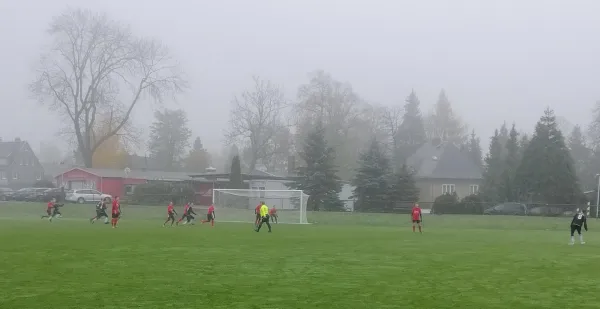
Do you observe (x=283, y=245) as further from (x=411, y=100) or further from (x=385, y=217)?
(x=411, y=100)

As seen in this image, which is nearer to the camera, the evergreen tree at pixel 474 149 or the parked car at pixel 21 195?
the parked car at pixel 21 195

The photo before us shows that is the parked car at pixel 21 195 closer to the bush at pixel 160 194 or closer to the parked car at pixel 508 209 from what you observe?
the bush at pixel 160 194

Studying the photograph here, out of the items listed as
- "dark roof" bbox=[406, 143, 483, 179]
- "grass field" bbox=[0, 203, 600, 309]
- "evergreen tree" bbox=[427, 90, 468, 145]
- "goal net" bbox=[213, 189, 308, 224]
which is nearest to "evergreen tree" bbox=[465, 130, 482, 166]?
"evergreen tree" bbox=[427, 90, 468, 145]

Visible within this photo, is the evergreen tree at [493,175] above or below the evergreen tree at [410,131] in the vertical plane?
below

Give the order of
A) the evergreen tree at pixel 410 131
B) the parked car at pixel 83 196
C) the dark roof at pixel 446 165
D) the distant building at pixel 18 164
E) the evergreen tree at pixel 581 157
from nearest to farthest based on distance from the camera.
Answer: the parked car at pixel 83 196, the dark roof at pixel 446 165, the evergreen tree at pixel 581 157, the evergreen tree at pixel 410 131, the distant building at pixel 18 164

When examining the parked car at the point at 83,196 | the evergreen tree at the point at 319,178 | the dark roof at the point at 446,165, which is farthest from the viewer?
the dark roof at the point at 446,165

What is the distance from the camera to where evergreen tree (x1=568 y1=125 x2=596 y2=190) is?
92438 mm

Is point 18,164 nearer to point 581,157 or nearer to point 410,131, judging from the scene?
point 410,131

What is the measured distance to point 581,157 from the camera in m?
103

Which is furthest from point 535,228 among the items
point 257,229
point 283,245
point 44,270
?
point 44,270

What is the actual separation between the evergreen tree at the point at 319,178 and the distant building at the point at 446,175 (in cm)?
1997

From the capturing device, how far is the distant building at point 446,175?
84.2 meters

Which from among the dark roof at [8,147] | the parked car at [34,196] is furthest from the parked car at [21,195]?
the dark roof at [8,147]

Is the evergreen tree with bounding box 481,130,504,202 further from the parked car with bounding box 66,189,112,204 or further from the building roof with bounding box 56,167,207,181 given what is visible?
the parked car with bounding box 66,189,112,204
